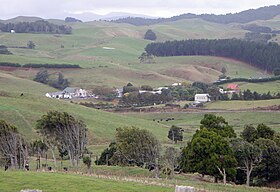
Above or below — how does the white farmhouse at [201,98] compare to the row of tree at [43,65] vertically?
below

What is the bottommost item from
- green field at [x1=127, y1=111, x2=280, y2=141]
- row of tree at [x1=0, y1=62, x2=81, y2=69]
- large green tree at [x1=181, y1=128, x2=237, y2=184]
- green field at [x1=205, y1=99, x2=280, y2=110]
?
green field at [x1=127, y1=111, x2=280, y2=141]

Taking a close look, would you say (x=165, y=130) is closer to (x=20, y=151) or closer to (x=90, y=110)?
(x=90, y=110)

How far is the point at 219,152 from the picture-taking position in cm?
4481

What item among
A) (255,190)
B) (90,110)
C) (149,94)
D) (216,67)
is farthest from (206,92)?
(255,190)

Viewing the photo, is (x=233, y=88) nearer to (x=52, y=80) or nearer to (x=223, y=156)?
A: (x=52, y=80)

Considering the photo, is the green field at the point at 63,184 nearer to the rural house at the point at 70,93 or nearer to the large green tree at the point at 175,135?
the large green tree at the point at 175,135

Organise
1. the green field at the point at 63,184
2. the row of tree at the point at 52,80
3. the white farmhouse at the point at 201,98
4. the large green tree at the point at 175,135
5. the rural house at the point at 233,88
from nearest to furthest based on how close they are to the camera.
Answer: the green field at the point at 63,184, the large green tree at the point at 175,135, the white farmhouse at the point at 201,98, the rural house at the point at 233,88, the row of tree at the point at 52,80

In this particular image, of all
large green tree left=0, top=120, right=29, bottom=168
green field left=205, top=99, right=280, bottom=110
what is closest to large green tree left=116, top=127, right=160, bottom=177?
large green tree left=0, top=120, right=29, bottom=168

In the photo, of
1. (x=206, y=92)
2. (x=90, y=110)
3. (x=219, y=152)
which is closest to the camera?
(x=219, y=152)

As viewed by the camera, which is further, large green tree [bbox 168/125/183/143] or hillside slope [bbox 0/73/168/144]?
hillside slope [bbox 0/73/168/144]

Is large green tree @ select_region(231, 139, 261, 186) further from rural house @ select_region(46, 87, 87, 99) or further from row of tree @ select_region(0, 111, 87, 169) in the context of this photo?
rural house @ select_region(46, 87, 87, 99)

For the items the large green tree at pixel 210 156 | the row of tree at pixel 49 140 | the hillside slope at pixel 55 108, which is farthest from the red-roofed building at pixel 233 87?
the large green tree at pixel 210 156

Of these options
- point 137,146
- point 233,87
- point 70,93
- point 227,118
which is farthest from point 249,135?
point 233,87

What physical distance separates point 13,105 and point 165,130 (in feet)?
82.1
